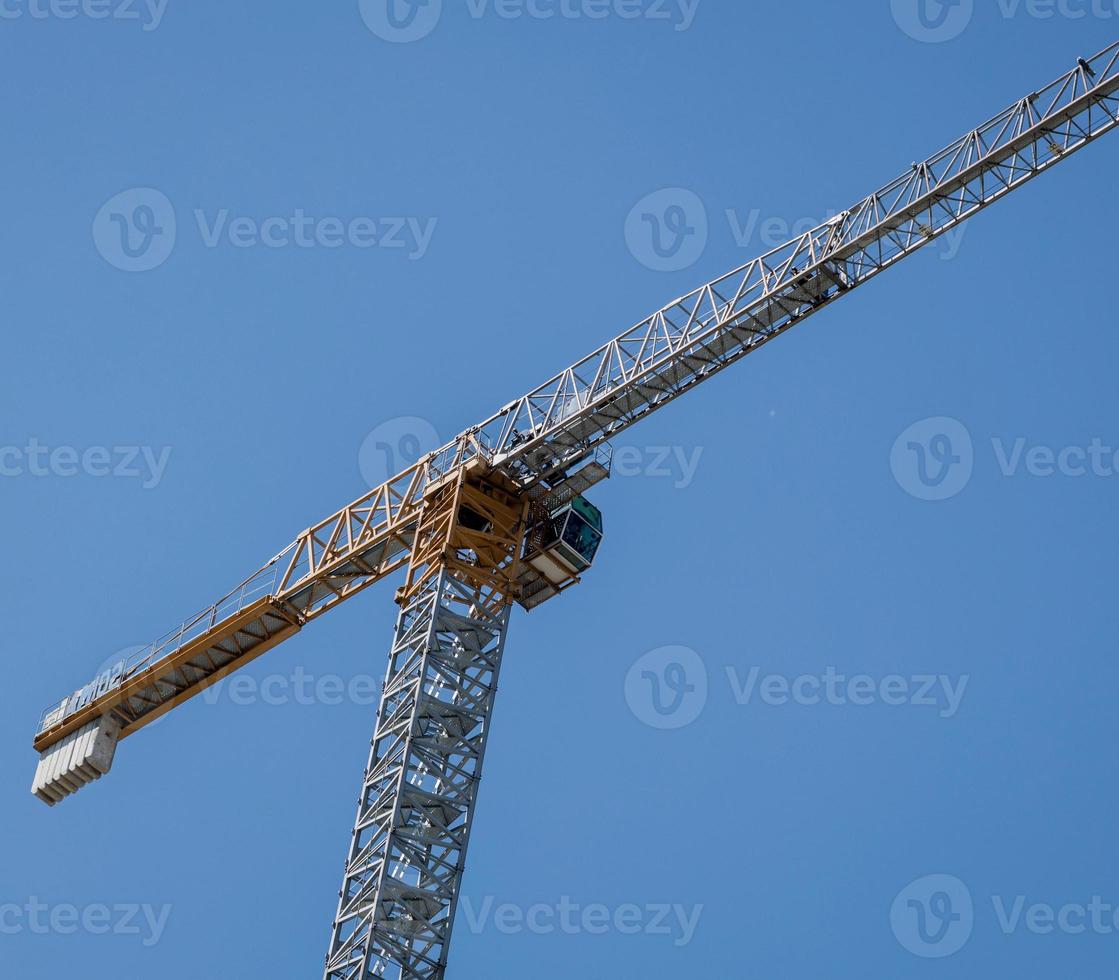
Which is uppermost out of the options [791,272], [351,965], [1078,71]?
[1078,71]

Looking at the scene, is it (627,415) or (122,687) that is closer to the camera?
(627,415)

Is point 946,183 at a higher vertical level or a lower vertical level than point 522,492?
higher

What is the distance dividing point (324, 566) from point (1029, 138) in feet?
64.4

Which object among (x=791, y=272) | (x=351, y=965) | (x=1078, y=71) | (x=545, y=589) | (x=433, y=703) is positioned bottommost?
(x=351, y=965)

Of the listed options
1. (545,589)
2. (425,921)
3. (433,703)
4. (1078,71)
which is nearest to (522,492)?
→ (545,589)

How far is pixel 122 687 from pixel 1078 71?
1102 inches

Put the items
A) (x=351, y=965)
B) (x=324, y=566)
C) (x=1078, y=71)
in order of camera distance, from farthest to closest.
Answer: (x=324, y=566) → (x=1078, y=71) → (x=351, y=965)

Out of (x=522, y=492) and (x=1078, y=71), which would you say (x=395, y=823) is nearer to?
(x=522, y=492)

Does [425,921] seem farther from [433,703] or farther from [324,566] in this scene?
[324,566]

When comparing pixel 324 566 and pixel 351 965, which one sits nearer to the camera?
pixel 351 965

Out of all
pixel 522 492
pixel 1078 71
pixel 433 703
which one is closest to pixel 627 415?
pixel 522 492

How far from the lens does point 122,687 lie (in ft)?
221

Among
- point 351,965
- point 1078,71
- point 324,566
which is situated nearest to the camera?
point 351,965

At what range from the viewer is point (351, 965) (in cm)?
5581
